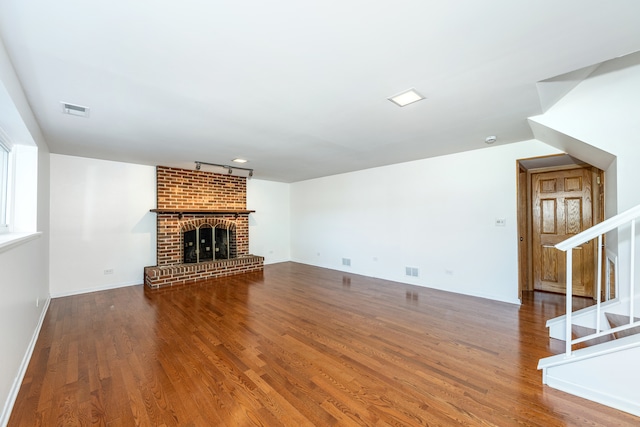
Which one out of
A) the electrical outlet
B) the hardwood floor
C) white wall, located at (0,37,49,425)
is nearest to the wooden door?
the hardwood floor

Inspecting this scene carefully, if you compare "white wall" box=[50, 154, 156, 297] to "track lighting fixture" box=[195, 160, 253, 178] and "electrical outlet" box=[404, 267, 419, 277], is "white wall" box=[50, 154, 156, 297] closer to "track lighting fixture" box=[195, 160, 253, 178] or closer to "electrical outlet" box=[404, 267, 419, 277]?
"track lighting fixture" box=[195, 160, 253, 178]

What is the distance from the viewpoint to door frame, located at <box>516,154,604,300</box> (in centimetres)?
379

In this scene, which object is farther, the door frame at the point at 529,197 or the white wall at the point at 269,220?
the white wall at the point at 269,220

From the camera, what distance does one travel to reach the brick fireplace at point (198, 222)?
5.21 metres

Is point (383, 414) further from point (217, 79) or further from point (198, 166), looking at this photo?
point (198, 166)

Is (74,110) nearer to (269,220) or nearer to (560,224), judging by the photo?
(269,220)

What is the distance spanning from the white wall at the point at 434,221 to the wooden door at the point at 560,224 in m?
1.21

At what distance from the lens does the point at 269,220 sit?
285 inches

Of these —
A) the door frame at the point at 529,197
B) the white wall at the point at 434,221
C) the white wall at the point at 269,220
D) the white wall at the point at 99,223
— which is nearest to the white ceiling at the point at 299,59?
the white wall at the point at 434,221

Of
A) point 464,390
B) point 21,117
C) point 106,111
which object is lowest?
point 464,390

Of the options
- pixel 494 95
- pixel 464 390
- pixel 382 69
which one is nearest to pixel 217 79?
pixel 382 69

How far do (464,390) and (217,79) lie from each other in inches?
118

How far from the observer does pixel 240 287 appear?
4781 millimetres

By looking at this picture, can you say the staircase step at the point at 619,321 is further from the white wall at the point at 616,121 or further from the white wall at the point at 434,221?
the white wall at the point at 434,221
